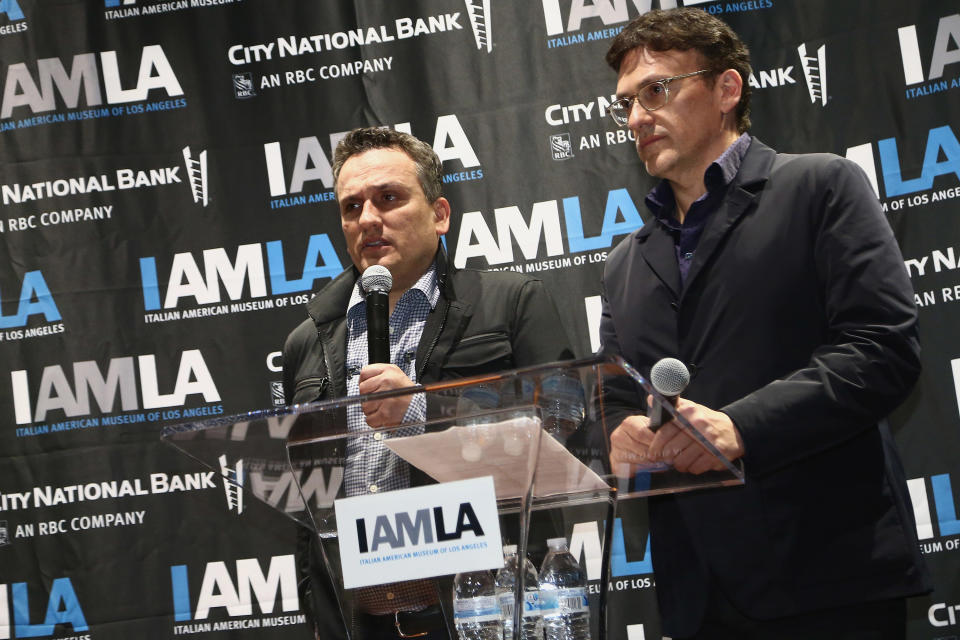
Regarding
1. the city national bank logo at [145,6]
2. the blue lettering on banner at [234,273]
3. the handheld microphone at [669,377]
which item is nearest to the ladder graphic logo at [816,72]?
the blue lettering on banner at [234,273]

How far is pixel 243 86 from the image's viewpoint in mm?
3795

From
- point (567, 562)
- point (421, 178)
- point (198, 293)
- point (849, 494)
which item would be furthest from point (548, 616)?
point (198, 293)

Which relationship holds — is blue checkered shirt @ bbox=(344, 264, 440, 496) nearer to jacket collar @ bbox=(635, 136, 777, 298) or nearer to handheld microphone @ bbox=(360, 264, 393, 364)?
handheld microphone @ bbox=(360, 264, 393, 364)

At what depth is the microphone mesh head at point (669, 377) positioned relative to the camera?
1.29 meters

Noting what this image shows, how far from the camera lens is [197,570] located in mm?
3557

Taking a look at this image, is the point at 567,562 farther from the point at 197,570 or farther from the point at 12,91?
the point at 12,91

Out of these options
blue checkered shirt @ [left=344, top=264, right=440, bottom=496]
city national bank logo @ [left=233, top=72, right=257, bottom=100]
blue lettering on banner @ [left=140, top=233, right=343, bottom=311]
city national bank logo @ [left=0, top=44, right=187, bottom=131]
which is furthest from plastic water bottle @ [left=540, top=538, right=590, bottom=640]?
city national bank logo @ [left=0, top=44, right=187, bottom=131]

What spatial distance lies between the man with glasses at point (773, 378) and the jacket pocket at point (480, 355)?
324mm

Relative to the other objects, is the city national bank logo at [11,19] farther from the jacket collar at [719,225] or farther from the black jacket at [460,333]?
the jacket collar at [719,225]

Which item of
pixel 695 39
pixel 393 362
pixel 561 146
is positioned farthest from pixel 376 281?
pixel 561 146

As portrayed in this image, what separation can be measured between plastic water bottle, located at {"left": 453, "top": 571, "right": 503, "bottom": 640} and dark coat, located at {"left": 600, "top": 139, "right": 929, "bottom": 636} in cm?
55

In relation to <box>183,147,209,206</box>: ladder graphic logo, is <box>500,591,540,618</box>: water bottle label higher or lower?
lower

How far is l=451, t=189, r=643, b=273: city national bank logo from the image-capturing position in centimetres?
355

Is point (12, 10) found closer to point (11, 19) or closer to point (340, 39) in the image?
point (11, 19)
